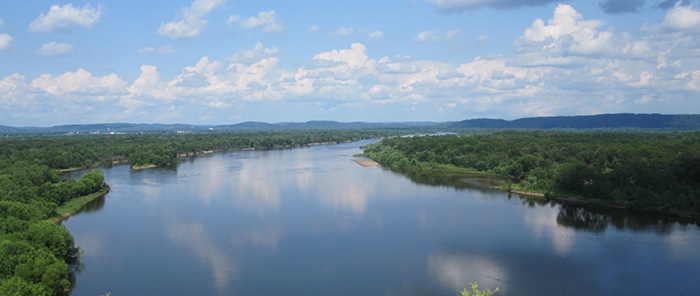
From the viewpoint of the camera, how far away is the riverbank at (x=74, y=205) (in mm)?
21208

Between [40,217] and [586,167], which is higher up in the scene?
[586,167]

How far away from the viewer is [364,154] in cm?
5147

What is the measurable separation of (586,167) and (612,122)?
4344 inches

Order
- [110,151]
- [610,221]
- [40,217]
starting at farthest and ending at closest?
[110,151] < [610,221] < [40,217]

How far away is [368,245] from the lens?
16984 mm

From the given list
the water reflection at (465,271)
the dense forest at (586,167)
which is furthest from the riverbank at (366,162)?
the water reflection at (465,271)

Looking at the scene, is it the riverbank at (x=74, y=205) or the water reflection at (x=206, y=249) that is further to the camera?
the riverbank at (x=74, y=205)

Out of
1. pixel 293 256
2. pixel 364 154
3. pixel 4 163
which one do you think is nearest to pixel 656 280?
pixel 293 256

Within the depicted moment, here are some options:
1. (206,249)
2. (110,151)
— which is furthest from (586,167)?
(110,151)

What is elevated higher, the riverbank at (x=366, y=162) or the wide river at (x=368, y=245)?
the riverbank at (x=366, y=162)

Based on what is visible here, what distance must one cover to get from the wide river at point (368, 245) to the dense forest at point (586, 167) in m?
1.78

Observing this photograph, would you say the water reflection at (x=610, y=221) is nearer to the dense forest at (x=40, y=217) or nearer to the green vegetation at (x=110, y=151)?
the dense forest at (x=40, y=217)

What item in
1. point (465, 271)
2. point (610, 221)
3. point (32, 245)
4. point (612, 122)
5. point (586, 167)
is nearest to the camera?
point (32, 245)

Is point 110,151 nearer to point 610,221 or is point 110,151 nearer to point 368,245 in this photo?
point 368,245
